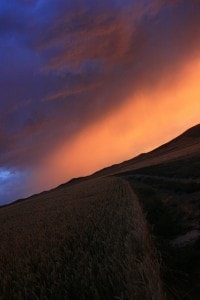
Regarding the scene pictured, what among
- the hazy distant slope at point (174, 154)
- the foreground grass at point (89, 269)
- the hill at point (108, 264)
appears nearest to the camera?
the foreground grass at point (89, 269)

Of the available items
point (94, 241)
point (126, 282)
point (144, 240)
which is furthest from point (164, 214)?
point (126, 282)

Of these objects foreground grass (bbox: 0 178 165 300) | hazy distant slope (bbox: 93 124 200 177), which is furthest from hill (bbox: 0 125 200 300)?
hazy distant slope (bbox: 93 124 200 177)

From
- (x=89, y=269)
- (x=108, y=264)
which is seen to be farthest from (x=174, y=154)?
(x=89, y=269)

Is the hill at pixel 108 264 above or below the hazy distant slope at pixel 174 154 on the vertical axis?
below

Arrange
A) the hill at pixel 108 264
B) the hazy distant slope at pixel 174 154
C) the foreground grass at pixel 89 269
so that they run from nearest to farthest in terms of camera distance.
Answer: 1. the foreground grass at pixel 89 269
2. the hill at pixel 108 264
3. the hazy distant slope at pixel 174 154

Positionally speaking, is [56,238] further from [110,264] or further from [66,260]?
[110,264]

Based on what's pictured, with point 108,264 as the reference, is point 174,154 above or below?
above

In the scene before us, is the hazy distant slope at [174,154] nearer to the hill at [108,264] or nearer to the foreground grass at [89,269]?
the hill at [108,264]

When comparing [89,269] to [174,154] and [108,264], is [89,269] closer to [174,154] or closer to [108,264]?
[108,264]

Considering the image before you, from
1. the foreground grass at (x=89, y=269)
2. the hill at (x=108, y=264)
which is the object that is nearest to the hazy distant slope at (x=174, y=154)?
the hill at (x=108, y=264)

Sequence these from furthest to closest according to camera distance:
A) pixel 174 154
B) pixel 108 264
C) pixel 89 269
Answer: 1. pixel 174 154
2. pixel 108 264
3. pixel 89 269

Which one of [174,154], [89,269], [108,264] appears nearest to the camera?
[89,269]

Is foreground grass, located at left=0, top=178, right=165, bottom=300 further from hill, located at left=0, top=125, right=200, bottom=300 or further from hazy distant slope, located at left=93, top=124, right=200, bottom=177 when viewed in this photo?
hazy distant slope, located at left=93, top=124, right=200, bottom=177

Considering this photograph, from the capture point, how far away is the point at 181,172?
3934 centimetres
